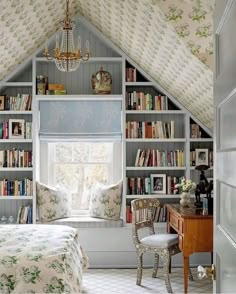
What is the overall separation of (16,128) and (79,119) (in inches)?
30.2

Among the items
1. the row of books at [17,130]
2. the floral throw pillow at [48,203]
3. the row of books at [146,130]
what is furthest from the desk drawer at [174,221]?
the row of books at [17,130]

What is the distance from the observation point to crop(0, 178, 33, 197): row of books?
5699mm

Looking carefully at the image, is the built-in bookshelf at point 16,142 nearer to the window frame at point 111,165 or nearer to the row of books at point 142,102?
the window frame at point 111,165

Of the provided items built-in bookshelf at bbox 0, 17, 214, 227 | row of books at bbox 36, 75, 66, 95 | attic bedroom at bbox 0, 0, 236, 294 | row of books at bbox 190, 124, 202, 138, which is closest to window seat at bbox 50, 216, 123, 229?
attic bedroom at bbox 0, 0, 236, 294

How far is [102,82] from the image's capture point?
5.77 m

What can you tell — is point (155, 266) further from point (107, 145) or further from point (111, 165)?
point (107, 145)

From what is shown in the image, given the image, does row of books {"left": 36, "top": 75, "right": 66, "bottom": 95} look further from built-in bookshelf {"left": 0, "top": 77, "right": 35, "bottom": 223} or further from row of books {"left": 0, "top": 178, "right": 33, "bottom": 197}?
row of books {"left": 0, "top": 178, "right": 33, "bottom": 197}

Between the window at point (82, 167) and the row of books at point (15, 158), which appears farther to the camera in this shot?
the window at point (82, 167)

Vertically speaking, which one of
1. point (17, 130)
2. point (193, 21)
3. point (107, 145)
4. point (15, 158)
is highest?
point (193, 21)

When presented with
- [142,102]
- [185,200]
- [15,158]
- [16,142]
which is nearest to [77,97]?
[142,102]

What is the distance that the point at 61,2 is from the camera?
475 cm

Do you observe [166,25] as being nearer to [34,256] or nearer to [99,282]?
[34,256]

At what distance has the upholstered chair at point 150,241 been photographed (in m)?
4.67

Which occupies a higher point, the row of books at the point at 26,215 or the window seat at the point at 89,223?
the row of books at the point at 26,215
